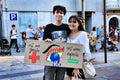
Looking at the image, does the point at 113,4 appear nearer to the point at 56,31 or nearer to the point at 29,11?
the point at 29,11

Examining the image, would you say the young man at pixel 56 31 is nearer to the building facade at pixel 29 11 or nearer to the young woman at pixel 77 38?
the young woman at pixel 77 38

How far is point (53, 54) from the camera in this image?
4.77m

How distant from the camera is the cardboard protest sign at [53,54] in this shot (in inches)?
185

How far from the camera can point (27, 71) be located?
10469 millimetres

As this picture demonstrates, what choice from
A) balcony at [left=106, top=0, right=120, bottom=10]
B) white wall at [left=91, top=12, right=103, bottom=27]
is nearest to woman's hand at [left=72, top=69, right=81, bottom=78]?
white wall at [left=91, top=12, right=103, bottom=27]

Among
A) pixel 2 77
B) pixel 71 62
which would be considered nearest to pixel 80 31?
pixel 71 62

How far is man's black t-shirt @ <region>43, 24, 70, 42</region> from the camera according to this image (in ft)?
15.4

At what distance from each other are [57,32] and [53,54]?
36 cm

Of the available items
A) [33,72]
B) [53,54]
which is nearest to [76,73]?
[53,54]

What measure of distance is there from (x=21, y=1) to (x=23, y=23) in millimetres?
1705

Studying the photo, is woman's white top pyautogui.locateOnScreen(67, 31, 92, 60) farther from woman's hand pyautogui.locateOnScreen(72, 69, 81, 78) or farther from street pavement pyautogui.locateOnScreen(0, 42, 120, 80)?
street pavement pyautogui.locateOnScreen(0, 42, 120, 80)

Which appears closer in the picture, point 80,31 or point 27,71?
point 80,31

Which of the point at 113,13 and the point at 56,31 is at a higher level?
the point at 113,13

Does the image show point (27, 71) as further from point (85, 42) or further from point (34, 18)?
point (34, 18)
